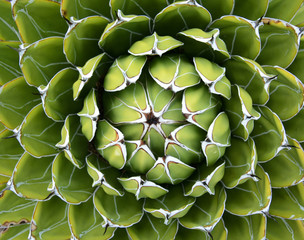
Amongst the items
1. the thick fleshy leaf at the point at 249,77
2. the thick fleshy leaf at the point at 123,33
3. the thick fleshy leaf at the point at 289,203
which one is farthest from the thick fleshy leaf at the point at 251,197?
the thick fleshy leaf at the point at 123,33

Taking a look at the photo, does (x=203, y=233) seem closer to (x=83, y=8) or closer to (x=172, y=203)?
(x=172, y=203)

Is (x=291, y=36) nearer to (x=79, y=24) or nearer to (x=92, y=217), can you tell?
(x=79, y=24)

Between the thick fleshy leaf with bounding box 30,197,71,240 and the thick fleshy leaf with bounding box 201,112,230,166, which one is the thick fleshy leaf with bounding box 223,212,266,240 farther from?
the thick fleshy leaf with bounding box 30,197,71,240

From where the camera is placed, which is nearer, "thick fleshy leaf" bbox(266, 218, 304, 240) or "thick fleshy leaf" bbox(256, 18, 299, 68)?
"thick fleshy leaf" bbox(256, 18, 299, 68)

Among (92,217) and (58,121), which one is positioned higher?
(58,121)

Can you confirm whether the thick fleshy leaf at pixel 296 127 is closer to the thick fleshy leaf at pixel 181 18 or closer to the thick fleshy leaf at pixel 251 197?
the thick fleshy leaf at pixel 251 197

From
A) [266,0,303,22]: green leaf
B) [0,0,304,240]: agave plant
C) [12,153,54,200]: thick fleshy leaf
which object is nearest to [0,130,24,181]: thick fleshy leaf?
[0,0,304,240]: agave plant

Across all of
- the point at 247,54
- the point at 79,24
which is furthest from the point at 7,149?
the point at 247,54
